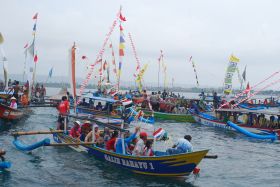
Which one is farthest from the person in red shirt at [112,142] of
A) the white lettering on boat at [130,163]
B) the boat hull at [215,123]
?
the boat hull at [215,123]

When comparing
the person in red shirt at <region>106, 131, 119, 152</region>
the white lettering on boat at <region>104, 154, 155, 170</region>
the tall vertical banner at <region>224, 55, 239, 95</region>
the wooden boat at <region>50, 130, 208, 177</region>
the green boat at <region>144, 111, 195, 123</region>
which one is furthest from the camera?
the green boat at <region>144, 111, 195, 123</region>

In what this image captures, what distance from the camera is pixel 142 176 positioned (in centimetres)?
1620

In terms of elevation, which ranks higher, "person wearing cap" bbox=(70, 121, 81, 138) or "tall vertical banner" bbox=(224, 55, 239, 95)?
"tall vertical banner" bbox=(224, 55, 239, 95)

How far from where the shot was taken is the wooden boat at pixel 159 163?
14524 millimetres

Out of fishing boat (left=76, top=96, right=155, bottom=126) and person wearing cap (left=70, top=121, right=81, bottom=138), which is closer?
person wearing cap (left=70, top=121, right=81, bottom=138)

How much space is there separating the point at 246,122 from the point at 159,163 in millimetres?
18614

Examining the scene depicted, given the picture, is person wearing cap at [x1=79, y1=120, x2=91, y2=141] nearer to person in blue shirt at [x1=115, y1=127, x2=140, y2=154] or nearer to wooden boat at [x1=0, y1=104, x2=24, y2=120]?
person in blue shirt at [x1=115, y1=127, x2=140, y2=154]

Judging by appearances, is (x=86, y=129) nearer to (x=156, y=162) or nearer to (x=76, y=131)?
(x=76, y=131)

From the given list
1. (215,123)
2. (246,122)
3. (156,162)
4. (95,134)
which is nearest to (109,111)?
(215,123)

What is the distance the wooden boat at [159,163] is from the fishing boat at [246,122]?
1544 cm

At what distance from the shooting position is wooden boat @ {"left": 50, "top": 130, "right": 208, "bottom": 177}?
1452 cm

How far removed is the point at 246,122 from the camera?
105 feet

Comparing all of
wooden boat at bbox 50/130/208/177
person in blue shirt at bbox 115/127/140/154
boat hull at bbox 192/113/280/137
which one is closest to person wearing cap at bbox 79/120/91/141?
wooden boat at bbox 50/130/208/177

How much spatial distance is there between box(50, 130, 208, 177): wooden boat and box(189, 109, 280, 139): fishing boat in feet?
50.7
